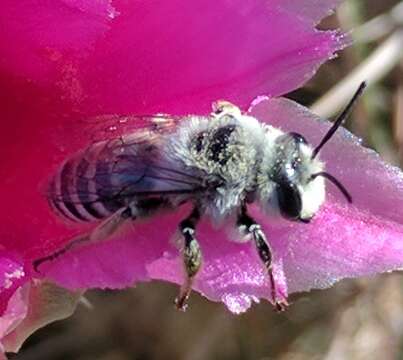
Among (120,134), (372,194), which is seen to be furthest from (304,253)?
(120,134)

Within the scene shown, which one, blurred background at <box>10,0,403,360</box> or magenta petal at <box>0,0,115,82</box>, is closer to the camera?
magenta petal at <box>0,0,115,82</box>

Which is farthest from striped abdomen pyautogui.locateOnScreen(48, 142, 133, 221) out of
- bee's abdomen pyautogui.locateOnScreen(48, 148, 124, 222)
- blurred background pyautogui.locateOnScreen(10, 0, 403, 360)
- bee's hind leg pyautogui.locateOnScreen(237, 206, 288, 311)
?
blurred background pyautogui.locateOnScreen(10, 0, 403, 360)

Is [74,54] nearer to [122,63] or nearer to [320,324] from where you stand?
[122,63]

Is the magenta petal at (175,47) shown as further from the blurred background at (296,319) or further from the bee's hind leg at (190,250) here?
the blurred background at (296,319)

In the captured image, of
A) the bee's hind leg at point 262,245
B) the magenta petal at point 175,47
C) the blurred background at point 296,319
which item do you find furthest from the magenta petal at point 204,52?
the blurred background at point 296,319

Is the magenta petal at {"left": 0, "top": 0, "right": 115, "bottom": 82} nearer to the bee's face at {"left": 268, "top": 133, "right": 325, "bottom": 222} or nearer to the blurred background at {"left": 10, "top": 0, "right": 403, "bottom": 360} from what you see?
the bee's face at {"left": 268, "top": 133, "right": 325, "bottom": 222}
